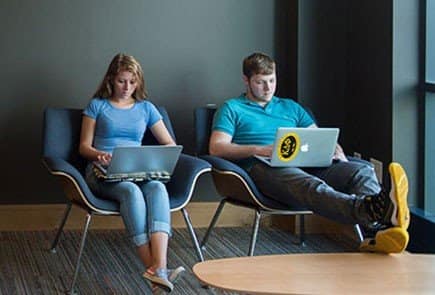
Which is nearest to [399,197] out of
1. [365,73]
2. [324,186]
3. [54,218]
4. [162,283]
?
[324,186]

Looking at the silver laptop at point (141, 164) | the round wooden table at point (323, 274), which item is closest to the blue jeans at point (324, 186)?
the silver laptop at point (141, 164)

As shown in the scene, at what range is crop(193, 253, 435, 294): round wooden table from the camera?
7.93ft

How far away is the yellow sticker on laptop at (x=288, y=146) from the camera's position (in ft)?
12.8

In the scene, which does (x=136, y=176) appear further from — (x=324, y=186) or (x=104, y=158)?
(x=324, y=186)

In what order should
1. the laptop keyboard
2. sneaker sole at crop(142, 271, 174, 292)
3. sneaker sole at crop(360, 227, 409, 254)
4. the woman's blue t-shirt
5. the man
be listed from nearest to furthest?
sneaker sole at crop(360, 227, 409, 254), the man, sneaker sole at crop(142, 271, 174, 292), the laptop keyboard, the woman's blue t-shirt

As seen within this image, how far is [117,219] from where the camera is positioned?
5.06 meters

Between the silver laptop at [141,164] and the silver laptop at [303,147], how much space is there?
467 millimetres

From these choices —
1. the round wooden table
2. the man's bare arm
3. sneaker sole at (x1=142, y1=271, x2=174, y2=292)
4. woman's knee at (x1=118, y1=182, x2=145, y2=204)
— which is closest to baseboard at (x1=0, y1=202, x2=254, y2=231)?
the man's bare arm

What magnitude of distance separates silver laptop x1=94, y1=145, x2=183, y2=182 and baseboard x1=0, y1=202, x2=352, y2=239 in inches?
38.4

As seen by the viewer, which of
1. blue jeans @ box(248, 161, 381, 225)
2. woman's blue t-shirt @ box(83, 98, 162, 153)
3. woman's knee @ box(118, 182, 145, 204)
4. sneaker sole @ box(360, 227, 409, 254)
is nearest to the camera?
sneaker sole @ box(360, 227, 409, 254)

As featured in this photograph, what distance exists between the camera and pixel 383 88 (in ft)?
15.0

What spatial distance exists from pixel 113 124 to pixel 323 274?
2.02 m

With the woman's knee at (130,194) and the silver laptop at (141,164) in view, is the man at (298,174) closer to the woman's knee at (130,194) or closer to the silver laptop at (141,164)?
the silver laptop at (141,164)

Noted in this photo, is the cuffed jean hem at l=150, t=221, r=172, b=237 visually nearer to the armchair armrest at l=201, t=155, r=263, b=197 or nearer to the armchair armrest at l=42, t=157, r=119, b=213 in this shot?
the armchair armrest at l=42, t=157, r=119, b=213
